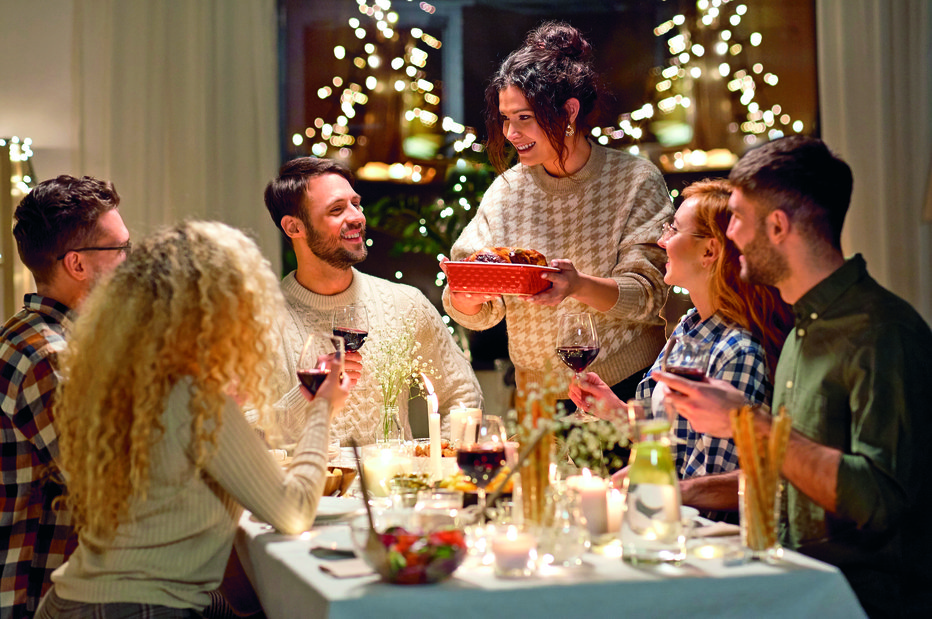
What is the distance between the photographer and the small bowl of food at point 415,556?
56.3 inches

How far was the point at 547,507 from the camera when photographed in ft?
5.39

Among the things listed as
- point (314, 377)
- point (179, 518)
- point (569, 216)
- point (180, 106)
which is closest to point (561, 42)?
point (569, 216)

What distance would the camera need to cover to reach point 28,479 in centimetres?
222

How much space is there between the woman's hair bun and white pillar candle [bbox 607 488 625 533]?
1831 mm

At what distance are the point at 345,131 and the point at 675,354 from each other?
3.93m

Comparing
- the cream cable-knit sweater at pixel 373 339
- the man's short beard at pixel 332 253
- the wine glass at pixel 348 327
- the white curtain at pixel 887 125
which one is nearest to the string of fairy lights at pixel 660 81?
the white curtain at pixel 887 125

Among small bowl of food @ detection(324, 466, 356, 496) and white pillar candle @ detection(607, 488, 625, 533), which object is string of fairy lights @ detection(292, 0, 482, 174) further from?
white pillar candle @ detection(607, 488, 625, 533)

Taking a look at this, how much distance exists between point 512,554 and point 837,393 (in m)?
0.74

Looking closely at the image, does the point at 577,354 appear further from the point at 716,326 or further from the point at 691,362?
the point at 691,362

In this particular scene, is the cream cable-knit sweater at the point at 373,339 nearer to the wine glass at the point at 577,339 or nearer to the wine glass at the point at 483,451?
the wine glass at the point at 577,339

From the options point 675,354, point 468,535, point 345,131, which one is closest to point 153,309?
point 468,535

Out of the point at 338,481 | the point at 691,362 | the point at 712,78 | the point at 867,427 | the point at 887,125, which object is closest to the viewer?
the point at 867,427

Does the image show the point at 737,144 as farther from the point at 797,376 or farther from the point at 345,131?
the point at 797,376

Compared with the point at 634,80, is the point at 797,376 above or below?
below
